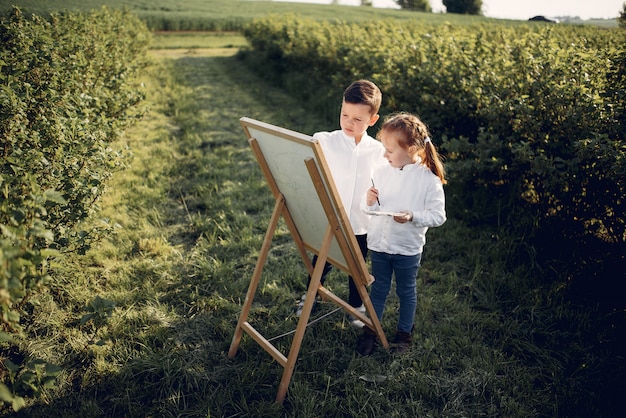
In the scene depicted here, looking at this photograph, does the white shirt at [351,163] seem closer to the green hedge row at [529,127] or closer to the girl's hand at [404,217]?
the girl's hand at [404,217]

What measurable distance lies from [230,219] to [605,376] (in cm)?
380

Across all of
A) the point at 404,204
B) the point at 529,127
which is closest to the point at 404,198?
the point at 404,204

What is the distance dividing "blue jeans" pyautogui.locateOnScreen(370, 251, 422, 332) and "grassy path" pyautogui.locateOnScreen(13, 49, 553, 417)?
294mm

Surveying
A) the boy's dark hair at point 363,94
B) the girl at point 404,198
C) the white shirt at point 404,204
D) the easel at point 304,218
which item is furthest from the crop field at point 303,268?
the boy's dark hair at point 363,94

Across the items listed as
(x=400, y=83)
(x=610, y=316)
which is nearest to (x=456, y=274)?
(x=610, y=316)

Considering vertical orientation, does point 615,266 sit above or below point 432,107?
below

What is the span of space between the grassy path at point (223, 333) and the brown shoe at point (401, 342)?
8cm

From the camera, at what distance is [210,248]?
14.3ft

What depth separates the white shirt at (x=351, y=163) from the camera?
9.12 feet

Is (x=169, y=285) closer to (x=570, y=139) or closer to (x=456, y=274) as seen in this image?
(x=456, y=274)

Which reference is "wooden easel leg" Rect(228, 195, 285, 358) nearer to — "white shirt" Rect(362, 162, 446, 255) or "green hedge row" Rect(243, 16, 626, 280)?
"white shirt" Rect(362, 162, 446, 255)

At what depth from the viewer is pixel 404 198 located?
9.04ft

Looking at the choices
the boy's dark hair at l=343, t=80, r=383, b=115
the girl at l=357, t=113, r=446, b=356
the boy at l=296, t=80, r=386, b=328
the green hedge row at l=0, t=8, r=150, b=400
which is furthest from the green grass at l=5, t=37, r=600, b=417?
the boy's dark hair at l=343, t=80, r=383, b=115

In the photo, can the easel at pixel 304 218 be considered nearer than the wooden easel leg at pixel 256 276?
Yes
